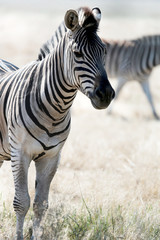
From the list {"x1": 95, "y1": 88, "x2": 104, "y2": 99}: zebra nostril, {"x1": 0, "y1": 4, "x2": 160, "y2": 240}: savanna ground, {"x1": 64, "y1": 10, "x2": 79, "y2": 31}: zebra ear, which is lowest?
{"x1": 0, "y1": 4, "x2": 160, "y2": 240}: savanna ground

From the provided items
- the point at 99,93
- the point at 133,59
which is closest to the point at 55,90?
the point at 99,93

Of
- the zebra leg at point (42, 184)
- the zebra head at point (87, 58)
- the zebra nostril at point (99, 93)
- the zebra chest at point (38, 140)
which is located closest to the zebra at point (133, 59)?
the zebra leg at point (42, 184)

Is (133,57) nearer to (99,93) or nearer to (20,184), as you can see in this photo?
(20,184)

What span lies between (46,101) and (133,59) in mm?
9868

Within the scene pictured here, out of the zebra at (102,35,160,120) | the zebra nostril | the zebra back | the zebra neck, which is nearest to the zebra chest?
the zebra neck

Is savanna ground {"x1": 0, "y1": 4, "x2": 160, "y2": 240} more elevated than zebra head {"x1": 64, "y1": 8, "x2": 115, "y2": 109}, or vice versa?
zebra head {"x1": 64, "y1": 8, "x2": 115, "y2": 109}

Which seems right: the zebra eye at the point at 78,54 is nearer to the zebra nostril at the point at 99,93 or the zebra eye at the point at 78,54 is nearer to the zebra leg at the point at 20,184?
the zebra nostril at the point at 99,93

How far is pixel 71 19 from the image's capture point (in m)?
3.74

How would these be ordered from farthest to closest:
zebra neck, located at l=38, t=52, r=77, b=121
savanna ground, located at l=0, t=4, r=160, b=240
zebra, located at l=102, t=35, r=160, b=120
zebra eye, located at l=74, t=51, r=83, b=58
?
zebra, located at l=102, t=35, r=160, b=120 < savanna ground, located at l=0, t=4, r=160, b=240 < zebra neck, located at l=38, t=52, r=77, b=121 < zebra eye, located at l=74, t=51, r=83, b=58

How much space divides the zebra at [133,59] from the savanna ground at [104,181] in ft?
3.06

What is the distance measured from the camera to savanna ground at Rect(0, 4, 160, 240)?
4293 millimetres

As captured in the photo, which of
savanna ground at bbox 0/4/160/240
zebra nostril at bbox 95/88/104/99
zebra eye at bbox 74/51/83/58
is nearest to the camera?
zebra nostril at bbox 95/88/104/99

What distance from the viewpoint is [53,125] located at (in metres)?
4.10

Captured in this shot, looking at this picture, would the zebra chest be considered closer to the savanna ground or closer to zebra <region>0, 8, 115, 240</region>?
zebra <region>0, 8, 115, 240</region>
